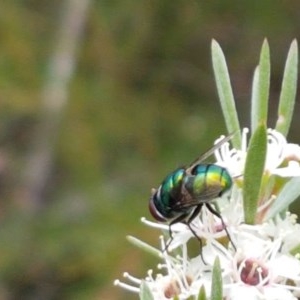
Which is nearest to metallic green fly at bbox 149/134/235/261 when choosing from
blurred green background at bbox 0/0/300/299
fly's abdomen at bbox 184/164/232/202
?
fly's abdomen at bbox 184/164/232/202

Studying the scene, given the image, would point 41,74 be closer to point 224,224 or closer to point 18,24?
point 18,24

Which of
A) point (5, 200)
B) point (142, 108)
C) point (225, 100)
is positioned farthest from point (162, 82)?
point (225, 100)

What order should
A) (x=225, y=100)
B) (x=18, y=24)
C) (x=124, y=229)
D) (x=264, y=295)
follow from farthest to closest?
1. (x=18, y=24)
2. (x=124, y=229)
3. (x=225, y=100)
4. (x=264, y=295)

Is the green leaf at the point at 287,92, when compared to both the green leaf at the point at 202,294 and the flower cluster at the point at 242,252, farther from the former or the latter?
the green leaf at the point at 202,294

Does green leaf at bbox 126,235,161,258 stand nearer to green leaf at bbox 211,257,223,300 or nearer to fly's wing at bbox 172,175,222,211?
fly's wing at bbox 172,175,222,211

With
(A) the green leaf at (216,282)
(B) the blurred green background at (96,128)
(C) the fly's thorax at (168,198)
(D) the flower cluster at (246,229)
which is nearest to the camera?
(A) the green leaf at (216,282)

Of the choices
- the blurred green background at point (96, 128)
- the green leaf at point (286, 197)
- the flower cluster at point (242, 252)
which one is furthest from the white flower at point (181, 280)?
the blurred green background at point (96, 128)
